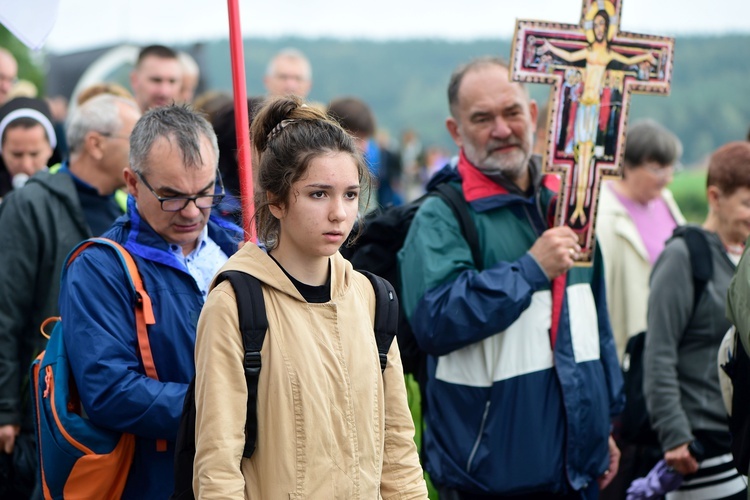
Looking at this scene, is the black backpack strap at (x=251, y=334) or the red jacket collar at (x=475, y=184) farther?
the red jacket collar at (x=475, y=184)

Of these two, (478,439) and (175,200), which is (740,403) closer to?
(478,439)

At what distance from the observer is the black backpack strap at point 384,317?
297 centimetres

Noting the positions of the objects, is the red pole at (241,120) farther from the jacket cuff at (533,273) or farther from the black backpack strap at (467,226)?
the jacket cuff at (533,273)

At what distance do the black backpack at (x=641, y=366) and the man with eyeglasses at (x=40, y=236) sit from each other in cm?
264

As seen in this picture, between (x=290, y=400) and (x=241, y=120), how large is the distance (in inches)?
46.9

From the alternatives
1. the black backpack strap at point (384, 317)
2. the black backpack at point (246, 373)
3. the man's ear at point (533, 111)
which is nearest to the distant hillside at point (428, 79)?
the man's ear at point (533, 111)

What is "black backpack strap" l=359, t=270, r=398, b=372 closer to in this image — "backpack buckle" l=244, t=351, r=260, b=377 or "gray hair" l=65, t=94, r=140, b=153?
"backpack buckle" l=244, t=351, r=260, b=377

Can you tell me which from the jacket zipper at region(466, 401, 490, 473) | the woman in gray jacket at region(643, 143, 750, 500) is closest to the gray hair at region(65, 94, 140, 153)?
the jacket zipper at region(466, 401, 490, 473)

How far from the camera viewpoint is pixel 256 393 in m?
2.71

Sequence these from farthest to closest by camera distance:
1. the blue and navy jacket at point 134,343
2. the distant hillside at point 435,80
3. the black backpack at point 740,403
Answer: the distant hillside at point 435,80 → the black backpack at point 740,403 → the blue and navy jacket at point 134,343

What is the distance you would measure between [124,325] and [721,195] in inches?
117

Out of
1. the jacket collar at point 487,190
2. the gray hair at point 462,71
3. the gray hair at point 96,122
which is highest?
the gray hair at point 462,71

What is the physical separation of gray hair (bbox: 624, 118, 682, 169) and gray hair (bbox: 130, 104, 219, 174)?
3584 millimetres

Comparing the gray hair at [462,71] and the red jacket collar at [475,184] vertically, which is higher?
the gray hair at [462,71]
